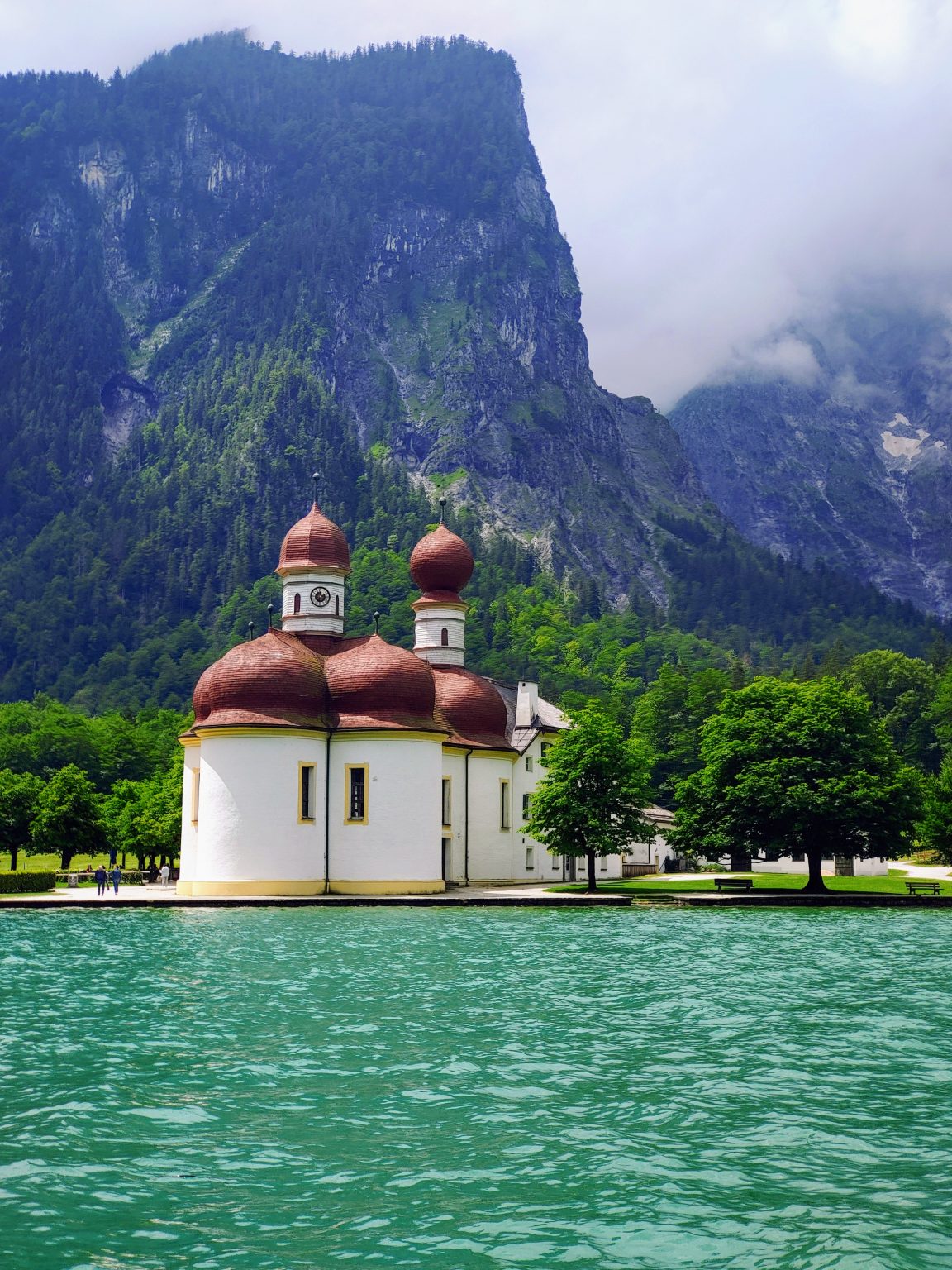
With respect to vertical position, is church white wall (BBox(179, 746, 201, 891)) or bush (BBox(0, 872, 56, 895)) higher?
church white wall (BBox(179, 746, 201, 891))

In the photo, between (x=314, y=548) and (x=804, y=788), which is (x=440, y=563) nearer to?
(x=314, y=548)

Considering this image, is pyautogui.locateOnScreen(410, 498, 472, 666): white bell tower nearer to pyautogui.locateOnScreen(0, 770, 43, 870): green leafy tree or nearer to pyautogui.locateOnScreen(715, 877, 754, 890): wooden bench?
pyautogui.locateOnScreen(715, 877, 754, 890): wooden bench

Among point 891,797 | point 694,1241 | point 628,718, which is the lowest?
point 694,1241

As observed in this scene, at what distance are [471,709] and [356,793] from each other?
1133 centimetres

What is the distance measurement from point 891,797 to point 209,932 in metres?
27.5

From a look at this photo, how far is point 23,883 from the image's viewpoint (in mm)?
62844

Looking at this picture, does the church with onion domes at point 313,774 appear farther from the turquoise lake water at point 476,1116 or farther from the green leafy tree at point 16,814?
the turquoise lake water at point 476,1116

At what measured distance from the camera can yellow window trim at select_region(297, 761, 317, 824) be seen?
5941cm

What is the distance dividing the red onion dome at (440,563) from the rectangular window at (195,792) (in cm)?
1524

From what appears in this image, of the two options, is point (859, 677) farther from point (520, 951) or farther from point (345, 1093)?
point (345, 1093)

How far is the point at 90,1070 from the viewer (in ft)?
60.8

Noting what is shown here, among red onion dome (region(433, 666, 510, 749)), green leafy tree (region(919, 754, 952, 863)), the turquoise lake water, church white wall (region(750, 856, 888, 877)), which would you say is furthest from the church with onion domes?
the turquoise lake water

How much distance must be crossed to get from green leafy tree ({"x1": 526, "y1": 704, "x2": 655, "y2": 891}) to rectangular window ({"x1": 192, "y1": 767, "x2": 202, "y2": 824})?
13.6m

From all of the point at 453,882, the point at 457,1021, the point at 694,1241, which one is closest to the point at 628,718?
the point at 453,882
